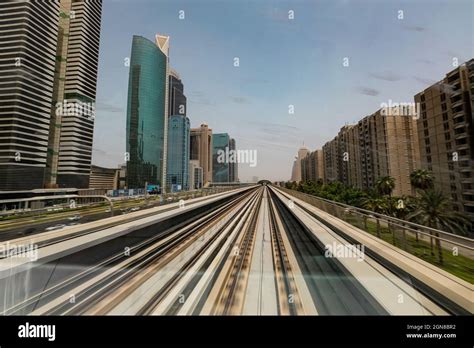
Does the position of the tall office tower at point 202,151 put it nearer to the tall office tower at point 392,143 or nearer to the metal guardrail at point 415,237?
the tall office tower at point 392,143

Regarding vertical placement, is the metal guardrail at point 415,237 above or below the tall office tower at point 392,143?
below


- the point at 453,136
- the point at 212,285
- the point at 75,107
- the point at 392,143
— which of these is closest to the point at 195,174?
the point at 75,107

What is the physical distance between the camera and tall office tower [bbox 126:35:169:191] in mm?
3318

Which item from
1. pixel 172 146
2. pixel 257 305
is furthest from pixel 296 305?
pixel 172 146

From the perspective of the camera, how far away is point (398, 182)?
291 inches

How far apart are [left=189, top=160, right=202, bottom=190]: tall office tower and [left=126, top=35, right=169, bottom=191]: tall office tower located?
80.0 inches

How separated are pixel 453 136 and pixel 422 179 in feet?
7.88

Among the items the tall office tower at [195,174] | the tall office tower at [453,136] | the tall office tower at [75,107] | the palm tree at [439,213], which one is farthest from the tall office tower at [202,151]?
the palm tree at [439,213]

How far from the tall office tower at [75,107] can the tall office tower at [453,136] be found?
187 inches

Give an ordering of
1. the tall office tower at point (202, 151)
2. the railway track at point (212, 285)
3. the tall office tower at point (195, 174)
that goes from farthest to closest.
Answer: the tall office tower at point (195, 174) < the tall office tower at point (202, 151) < the railway track at point (212, 285)

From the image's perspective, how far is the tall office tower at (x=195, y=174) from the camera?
6.70m

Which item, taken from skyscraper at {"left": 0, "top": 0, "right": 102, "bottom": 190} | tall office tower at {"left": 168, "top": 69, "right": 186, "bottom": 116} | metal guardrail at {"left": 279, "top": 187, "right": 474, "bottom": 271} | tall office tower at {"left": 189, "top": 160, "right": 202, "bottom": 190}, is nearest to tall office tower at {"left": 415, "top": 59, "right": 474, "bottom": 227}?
metal guardrail at {"left": 279, "top": 187, "right": 474, "bottom": 271}

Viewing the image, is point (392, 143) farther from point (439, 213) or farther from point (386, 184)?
point (439, 213)
